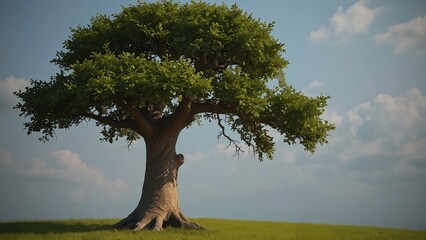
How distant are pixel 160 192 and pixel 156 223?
1.98m

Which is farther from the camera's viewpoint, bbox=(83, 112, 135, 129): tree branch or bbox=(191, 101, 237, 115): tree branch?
bbox=(83, 112, 135, 129): tree branch

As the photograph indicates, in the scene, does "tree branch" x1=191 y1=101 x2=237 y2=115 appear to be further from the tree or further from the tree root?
the tree root

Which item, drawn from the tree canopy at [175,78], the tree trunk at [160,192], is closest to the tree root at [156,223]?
the tree trunk at [160,192]

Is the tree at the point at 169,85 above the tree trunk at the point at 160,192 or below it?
above

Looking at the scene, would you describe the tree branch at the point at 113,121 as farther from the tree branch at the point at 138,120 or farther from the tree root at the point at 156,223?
the tree root at the point at 156,223

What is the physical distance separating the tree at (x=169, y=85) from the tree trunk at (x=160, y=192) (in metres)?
0.06

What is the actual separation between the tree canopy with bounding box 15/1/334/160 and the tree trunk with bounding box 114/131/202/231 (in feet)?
3.56

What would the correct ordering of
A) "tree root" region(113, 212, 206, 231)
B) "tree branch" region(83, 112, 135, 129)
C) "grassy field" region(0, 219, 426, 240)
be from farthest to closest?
"tree branch" region(83, 112, 135, 129) < "tree root" region(113, 212, 206, 231) < "grassy field" region(0, 219, 426, 240)

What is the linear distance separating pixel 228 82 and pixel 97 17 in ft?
34.5

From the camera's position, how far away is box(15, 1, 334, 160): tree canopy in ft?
73.7

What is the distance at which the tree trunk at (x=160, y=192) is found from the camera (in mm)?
25516

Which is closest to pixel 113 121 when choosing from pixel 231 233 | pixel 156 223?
pixel 156 223

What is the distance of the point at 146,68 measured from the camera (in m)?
23.0

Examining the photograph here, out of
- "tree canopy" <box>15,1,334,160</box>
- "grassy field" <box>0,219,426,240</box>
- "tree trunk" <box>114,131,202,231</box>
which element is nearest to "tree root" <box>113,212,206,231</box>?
"tree trunk" <box>114,131,202,231</box>
